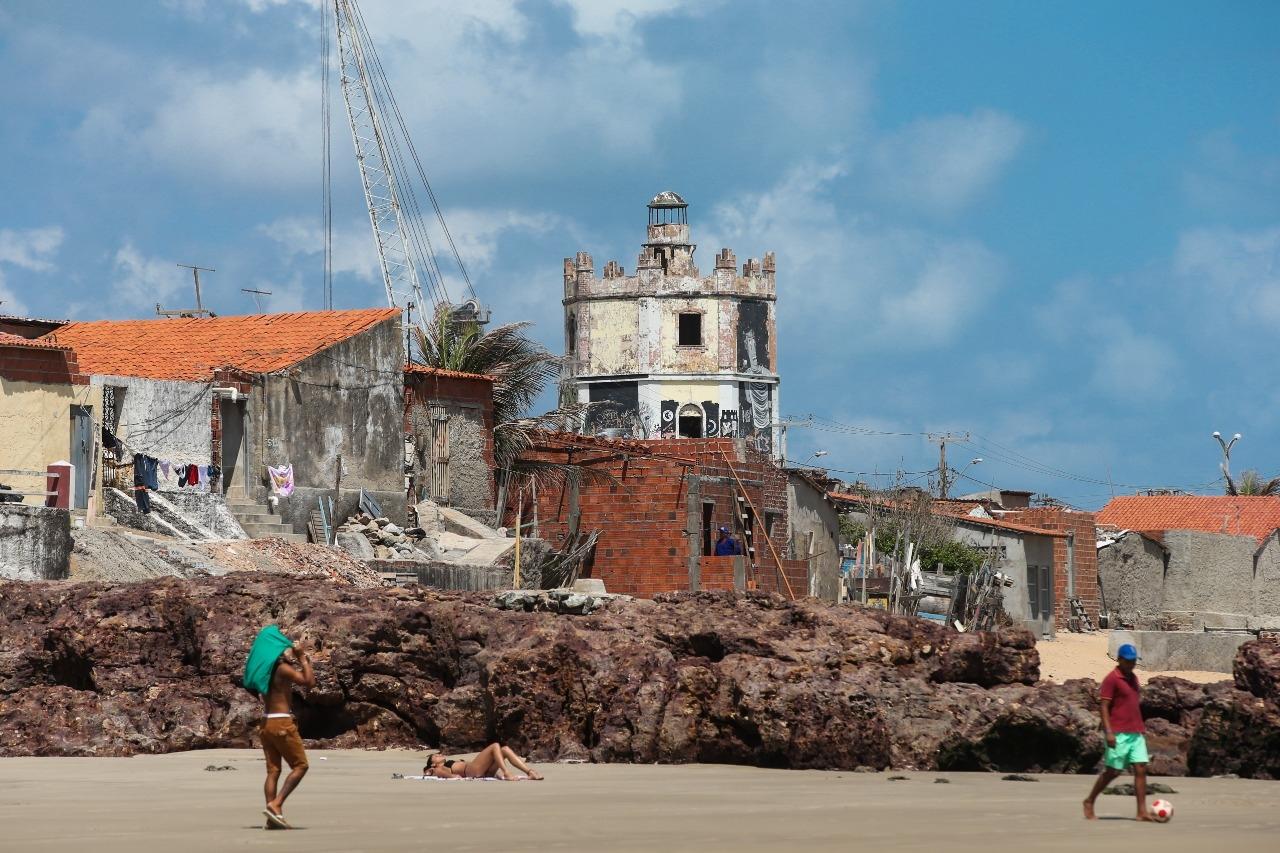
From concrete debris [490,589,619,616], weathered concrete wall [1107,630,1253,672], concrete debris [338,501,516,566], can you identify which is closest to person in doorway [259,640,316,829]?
concrete debris [490,589,619,616]

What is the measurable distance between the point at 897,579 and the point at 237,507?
45.1 feet

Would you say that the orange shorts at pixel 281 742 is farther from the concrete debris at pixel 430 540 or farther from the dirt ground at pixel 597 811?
the concrete debris at pixel 430 540

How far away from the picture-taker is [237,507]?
29.2 m

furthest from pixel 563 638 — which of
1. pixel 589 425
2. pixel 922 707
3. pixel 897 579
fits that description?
pixel 589 425

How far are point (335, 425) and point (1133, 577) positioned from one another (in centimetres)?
2482

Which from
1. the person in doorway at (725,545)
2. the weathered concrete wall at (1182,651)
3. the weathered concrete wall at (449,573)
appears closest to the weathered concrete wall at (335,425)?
the weathered concrete wall at (449,573)

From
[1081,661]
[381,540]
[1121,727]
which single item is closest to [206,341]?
[381,540]

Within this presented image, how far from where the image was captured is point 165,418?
2933 cm

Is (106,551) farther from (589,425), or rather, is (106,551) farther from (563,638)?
(589,425)

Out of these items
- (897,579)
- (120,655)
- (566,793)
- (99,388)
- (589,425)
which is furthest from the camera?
(589,425)

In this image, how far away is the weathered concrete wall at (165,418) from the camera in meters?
29.1

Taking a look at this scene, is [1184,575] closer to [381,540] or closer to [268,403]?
[381,540]

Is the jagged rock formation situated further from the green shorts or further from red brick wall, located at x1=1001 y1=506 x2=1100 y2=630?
red brick wall, located at x1=1001 y1=506 x2=1100 y2=630

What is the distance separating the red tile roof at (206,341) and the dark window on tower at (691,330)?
48.7 meters
